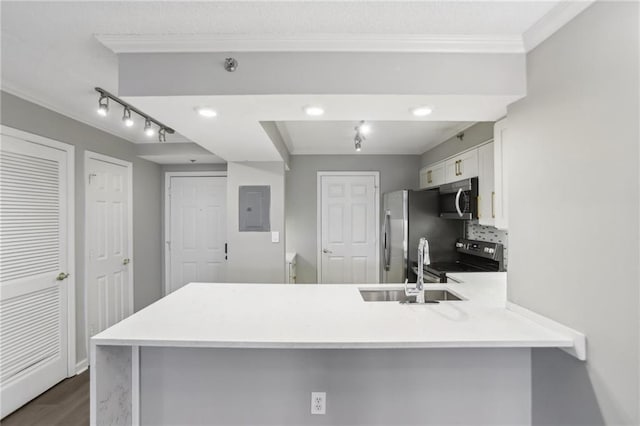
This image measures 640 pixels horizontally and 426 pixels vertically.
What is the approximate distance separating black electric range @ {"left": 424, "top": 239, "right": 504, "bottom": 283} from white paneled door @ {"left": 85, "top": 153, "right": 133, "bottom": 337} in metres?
3.26

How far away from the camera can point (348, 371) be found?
1544 millimetres

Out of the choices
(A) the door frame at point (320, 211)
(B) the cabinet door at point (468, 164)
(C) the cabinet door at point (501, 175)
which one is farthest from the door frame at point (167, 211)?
(C) the cabinet door at point (501, 175)

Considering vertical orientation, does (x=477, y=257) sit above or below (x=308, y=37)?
below

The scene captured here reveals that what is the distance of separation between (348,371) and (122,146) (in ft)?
10.9

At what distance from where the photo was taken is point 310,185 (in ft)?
14.1

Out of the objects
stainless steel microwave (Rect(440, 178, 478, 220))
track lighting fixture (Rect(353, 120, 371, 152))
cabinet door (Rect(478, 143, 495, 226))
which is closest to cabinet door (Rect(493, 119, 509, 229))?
cabinet door (Rect(478, 143, 495, 226))

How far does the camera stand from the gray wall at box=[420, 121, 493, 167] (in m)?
2.62

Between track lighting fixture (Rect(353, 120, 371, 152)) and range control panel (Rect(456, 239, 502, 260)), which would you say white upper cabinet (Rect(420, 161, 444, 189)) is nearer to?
range control panel (Rect(456, 239, 502, 260))

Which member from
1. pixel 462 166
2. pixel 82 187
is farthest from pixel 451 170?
pixel 82 187

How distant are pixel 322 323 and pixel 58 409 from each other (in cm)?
224

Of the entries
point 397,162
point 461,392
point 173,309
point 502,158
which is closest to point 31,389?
point 173,309

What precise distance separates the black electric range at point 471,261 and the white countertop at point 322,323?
2.87ft

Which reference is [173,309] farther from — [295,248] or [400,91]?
[295,248]

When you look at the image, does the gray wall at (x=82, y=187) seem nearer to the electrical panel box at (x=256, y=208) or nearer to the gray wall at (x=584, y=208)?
the electrical panel box at (x=256, y=208)
